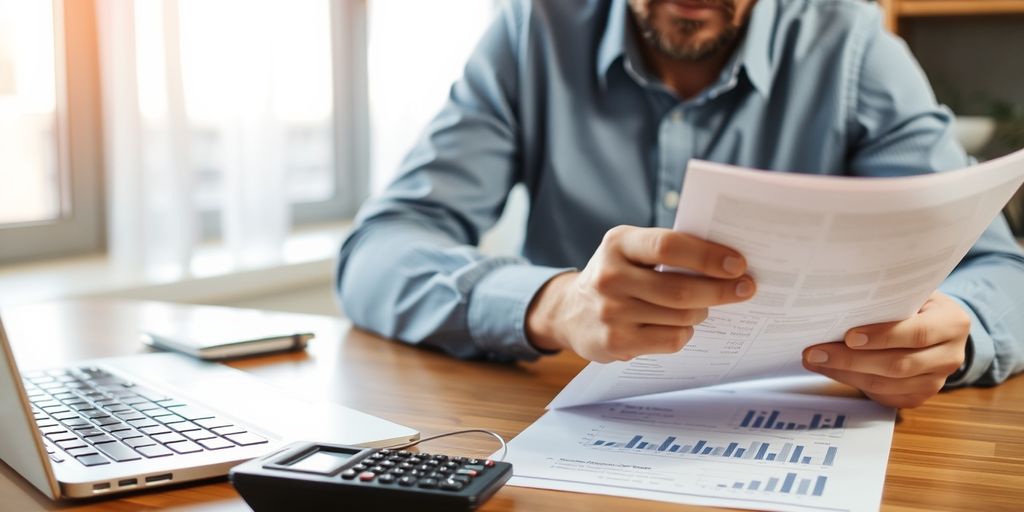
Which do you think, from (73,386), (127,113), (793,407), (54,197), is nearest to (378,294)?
(73,386)

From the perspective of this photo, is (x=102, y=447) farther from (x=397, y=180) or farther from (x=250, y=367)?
(x=397, y=180)

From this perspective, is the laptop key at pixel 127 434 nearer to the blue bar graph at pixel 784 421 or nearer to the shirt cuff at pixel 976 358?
the blue bar graph at pixel 784 421

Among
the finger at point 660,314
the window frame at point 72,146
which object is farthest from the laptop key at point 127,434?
the window frame at point 72,146

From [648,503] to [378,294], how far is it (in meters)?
0.65

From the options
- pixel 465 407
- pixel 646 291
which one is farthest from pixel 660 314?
pixel 465 407

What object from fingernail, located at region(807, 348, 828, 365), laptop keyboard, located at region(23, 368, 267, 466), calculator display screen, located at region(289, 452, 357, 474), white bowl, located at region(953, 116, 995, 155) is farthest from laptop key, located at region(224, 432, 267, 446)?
white bowl, located at region(953, 116, 995, 155)

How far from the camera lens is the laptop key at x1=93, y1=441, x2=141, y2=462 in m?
0.75

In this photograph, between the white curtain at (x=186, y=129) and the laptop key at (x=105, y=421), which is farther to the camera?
the white curtain at (x=186, y=129)

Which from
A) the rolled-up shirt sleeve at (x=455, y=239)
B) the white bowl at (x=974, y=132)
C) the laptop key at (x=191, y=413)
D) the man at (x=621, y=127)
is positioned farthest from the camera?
the white bowl at (x=974, y=132)

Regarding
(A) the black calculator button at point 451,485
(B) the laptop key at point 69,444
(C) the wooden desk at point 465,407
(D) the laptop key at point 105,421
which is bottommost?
(C) the wooden desk at point 465,407

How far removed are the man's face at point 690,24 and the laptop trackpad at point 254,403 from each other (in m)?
0.77

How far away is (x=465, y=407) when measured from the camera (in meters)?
0.96

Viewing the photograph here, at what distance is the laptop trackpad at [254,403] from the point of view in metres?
0.83

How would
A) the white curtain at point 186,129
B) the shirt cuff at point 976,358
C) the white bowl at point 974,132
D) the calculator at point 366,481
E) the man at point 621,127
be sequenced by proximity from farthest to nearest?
1. the white bowl at point 974,132
2. the white curtain at point 186,129
3. the man at point 621,127
4. the shirt cuff at point 976,358
5. the calculator at point 366,481
